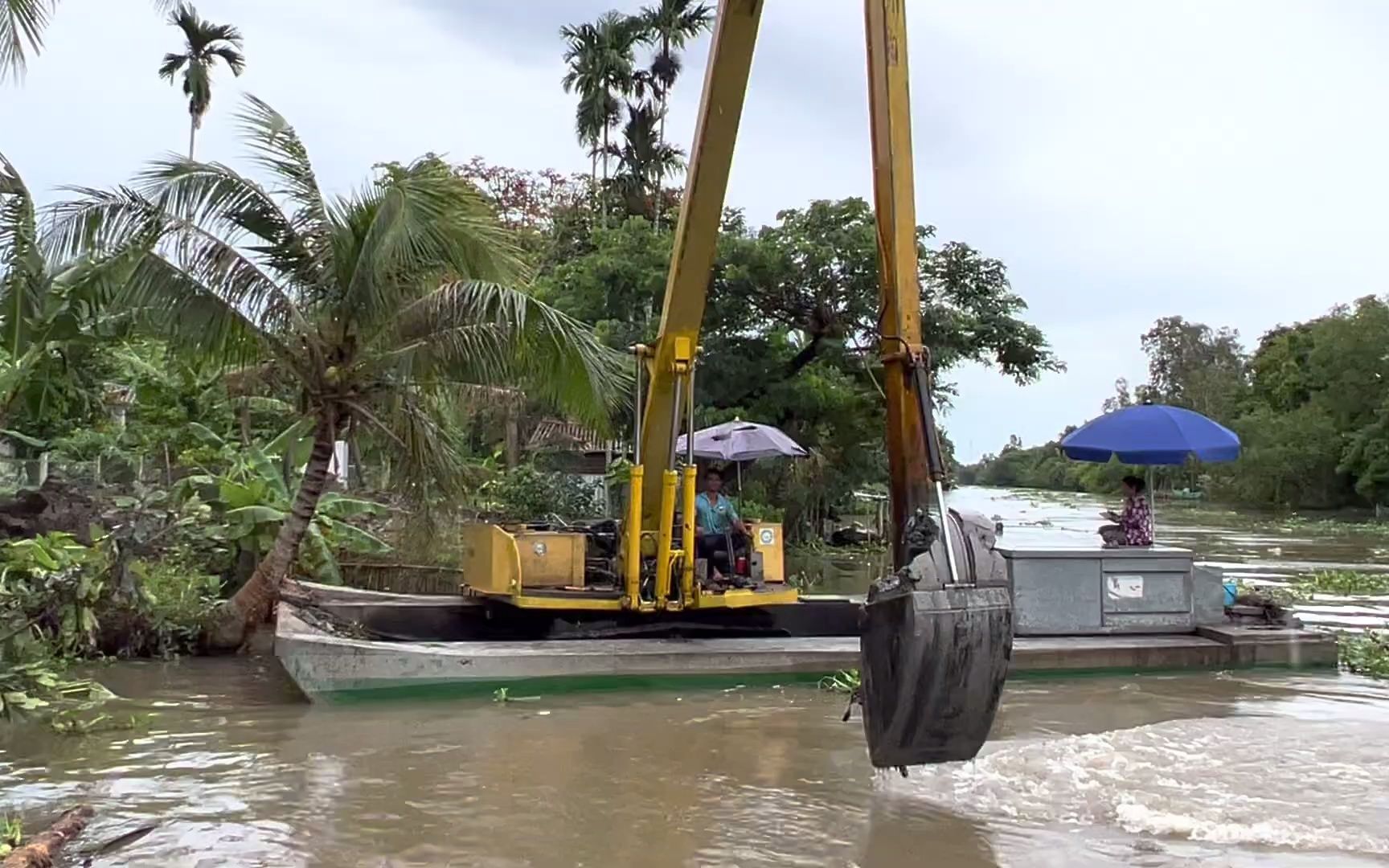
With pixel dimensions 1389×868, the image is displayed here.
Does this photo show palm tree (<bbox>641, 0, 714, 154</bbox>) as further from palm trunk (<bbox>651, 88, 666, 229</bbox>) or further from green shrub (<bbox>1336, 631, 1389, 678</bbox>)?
green shrub (<bbox>1336, 631, 1389, 678</bbox>)

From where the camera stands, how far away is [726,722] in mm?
9367

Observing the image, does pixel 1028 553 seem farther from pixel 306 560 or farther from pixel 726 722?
pixel 306 560

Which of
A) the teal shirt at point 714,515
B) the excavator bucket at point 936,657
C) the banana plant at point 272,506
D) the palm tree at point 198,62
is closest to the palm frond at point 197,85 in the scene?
the palm tree at point 198,62

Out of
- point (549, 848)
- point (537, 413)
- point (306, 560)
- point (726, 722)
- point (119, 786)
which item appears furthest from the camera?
point (537, 413)

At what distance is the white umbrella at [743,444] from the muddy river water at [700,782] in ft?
9.94

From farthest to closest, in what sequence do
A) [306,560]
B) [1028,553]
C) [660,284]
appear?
[660,284] < [306,560] < [1028,553]

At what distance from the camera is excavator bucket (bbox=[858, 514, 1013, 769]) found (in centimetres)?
514

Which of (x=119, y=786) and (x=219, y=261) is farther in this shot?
(x=219, y=261)

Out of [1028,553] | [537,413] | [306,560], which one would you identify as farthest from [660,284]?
[1028,553]

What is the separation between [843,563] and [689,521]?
40.6 ft

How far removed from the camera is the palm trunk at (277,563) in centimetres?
1119

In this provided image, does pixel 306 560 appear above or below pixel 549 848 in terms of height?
above

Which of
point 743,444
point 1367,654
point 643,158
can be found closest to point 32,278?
point 743,444

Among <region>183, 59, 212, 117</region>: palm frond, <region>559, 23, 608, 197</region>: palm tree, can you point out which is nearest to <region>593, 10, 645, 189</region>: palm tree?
<region>559, 23, 608, 197</region>: palm tree
